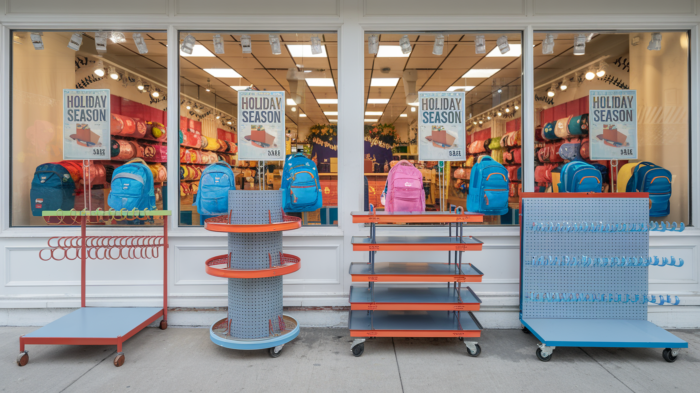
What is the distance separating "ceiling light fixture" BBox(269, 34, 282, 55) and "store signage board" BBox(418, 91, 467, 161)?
1.70m

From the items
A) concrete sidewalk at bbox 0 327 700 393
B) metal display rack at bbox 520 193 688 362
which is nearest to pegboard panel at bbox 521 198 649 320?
metal display rack at bbox 520 193 688 362

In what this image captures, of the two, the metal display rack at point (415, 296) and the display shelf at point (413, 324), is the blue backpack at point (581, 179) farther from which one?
the display shelf at point (413, 324)

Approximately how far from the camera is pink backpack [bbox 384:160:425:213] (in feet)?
12.8

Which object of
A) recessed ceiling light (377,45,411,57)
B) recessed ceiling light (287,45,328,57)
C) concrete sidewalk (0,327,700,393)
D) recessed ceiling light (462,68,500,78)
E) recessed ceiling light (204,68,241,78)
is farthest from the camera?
recessed ceiling light (462,68,500,78)

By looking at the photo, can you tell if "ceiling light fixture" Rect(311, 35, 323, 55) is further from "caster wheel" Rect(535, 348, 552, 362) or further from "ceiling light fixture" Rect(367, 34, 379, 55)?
"caster wheel" Rect(535, 348, 552, 362)

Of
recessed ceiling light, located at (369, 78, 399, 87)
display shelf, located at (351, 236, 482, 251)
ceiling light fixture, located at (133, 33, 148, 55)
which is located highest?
recessed ceiling light, located at (369, 78, 399, 87)

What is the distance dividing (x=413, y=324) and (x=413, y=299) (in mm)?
209

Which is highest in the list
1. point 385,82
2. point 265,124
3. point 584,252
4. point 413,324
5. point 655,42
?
point 385,82

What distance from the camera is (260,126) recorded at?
394 cm

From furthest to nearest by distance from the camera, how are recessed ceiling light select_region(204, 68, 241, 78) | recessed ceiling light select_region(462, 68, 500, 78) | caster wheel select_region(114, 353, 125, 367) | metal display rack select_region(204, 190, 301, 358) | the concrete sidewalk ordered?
1. recessed ceiling light select_region(462, 68, 500, 78)
2. recessed ceiling light select_region(204, 68, 241, 78)
3. metal display rack select_region(204, 190, 301, 358)
4. caster wheel select_region(114, 353, 125, 367)
5. the concrete sidewalk

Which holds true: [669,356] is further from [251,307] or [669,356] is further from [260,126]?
[260,126]

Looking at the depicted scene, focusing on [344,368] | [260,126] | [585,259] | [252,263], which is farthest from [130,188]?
[585,259]

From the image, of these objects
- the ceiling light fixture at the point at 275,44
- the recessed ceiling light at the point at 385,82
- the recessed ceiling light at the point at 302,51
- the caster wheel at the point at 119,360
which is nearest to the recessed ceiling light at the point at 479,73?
the recessed ceiling light at the point at 385,82

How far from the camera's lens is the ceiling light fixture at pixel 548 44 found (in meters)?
3.94
